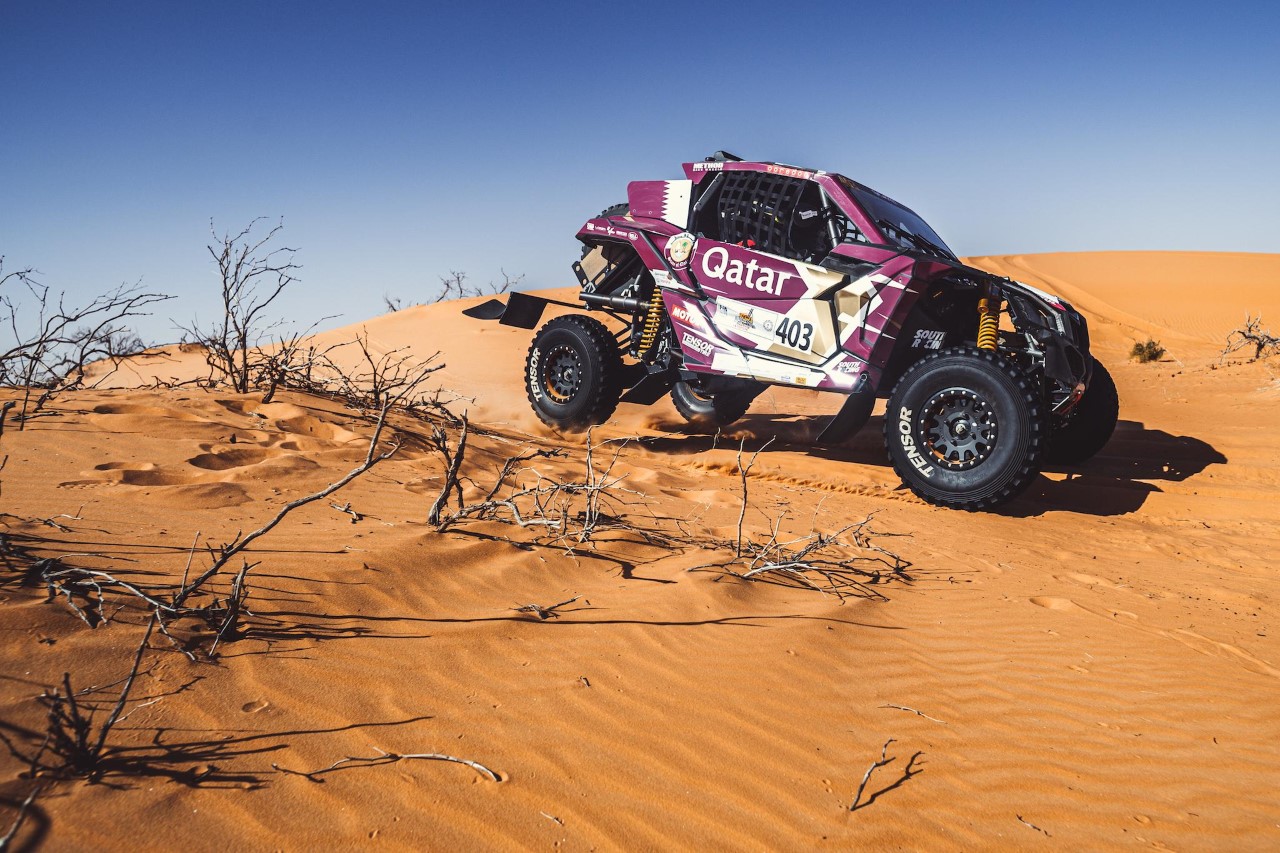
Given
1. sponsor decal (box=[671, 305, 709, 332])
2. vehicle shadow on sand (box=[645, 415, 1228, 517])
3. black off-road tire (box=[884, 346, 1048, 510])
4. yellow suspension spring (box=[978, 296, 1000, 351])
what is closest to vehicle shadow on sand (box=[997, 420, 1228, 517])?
vehicle shadow on sand (box=[645, 415, 1228, 517])

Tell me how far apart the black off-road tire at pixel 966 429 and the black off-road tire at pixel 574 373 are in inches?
101

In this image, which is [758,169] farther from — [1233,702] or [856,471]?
[1233,702]

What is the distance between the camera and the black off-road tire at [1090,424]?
20.4ft

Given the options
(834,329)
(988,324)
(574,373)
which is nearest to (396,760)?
(834,329)

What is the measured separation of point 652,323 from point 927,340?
2.26m

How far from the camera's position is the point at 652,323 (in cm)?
687

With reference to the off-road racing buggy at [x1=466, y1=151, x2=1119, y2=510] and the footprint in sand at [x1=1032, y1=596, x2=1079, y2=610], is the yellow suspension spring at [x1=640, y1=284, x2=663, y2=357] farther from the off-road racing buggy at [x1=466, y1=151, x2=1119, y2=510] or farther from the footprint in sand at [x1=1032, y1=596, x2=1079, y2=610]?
the footprint in sand at [x1=1032, y1=596, x2=1079, y2=610]

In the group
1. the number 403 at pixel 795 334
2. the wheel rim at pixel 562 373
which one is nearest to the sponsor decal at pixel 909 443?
the number 403 at pixel 795 334

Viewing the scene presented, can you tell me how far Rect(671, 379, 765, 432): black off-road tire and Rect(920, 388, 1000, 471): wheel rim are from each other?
265cm

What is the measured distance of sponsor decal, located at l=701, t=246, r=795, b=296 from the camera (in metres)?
5.92

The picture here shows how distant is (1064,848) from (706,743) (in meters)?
0.88

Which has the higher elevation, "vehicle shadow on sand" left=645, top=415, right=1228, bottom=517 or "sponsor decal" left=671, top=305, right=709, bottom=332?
"sponsor decal" left=671, top=305, right=709, bottom=332

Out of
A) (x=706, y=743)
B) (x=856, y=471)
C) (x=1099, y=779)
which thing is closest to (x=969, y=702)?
(x=1099, y=779)

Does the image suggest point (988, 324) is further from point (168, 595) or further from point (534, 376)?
point (168, 595)
